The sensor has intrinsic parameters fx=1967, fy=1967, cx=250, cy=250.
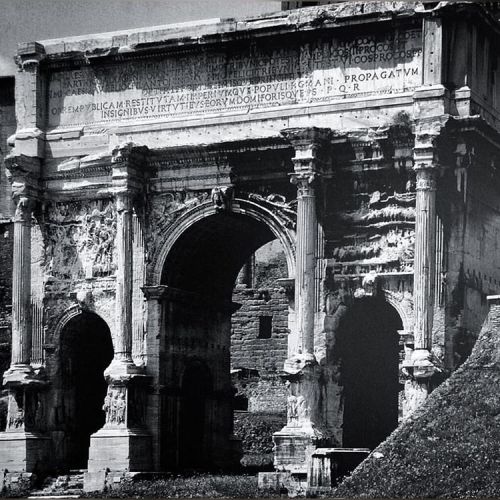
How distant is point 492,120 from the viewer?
30188mm

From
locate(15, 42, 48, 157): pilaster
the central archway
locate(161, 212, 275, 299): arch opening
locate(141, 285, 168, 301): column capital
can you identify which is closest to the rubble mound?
the central archway

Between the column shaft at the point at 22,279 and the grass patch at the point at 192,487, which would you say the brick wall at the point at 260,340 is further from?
the grass patch at the point at 192,487

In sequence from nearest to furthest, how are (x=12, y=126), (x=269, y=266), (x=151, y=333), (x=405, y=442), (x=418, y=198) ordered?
(x=405, y=442)
(x=418, y=198)
(x=151, y=333)
(x=12, y=126)
(x=269, y=266)

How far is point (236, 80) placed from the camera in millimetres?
30578

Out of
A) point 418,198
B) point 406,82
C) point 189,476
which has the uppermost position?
point 406,82

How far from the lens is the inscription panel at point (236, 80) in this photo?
29422 mm

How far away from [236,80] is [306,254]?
3188 mm

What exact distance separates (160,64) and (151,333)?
168 inches

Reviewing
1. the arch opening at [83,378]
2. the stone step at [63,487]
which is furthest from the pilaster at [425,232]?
the arch opening at [83,378]

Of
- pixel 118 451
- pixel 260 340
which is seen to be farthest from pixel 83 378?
pixel 260 340

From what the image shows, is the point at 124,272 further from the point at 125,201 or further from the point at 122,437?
the point at 122,437

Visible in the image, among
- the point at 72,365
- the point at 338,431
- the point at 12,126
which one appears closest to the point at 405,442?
the point at 338,431

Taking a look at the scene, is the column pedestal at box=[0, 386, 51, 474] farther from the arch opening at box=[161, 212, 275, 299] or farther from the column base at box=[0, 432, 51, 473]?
the arch opening at box=[161, 212, 275, 299]

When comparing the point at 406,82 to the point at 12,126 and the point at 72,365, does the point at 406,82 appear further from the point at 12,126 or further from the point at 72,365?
the point at 12,126
